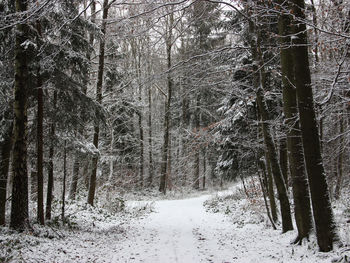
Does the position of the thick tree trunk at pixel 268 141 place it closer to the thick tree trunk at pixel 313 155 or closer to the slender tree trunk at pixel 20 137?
the thick tree trunk at pixel 313 155

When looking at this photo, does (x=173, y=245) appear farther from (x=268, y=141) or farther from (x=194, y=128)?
(x=268, y=141)

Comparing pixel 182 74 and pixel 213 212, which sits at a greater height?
pixel 182 74

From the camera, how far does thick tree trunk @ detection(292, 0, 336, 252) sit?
504 centimetres

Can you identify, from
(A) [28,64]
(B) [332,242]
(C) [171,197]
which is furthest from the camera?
(C) [171,197]

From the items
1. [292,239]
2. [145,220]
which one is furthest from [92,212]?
[292,239]

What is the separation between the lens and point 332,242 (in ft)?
16.4

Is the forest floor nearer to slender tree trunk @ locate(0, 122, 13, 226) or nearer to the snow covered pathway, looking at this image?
the snow covered pathway

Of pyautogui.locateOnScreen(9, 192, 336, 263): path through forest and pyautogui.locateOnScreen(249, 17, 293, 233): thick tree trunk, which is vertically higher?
pyautogui.locateOnScreen(249, 17, 293, 233): thick tree trunk

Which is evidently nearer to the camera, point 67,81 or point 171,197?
point 67,81

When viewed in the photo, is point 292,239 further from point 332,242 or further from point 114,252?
point 114,252

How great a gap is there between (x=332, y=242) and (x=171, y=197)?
1801cm

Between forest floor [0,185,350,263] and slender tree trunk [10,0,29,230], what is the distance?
22.5 inches

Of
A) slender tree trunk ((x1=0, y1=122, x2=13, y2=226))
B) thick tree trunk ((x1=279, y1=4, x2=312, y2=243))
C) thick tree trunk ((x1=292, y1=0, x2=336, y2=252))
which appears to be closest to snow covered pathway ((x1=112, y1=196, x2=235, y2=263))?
thick tree trunk ((x1=279, y1=4, x2=312, y2=243))

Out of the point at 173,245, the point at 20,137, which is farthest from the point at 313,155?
the point at 20,137
